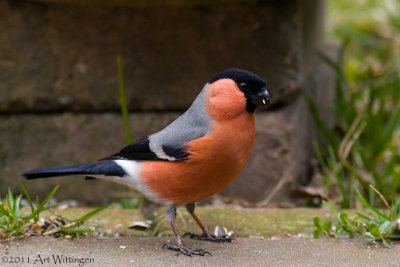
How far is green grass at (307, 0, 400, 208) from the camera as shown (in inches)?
140

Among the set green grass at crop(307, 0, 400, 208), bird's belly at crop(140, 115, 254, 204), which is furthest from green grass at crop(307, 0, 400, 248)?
bird's belly at crop(140, 115, 254, 204)

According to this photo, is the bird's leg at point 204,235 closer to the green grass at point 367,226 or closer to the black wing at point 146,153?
the black wing at point 146,153

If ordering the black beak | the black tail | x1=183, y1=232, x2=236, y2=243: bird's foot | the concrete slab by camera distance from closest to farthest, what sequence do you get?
the concrete slab → the black beak → the black tail → x1=183, y1=232, x2=236, y2=243: bird's foot

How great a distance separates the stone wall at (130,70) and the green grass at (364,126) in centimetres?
38

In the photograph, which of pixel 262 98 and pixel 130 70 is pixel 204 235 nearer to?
pixel 262 98

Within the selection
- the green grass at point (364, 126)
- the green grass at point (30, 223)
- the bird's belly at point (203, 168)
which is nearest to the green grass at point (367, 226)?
the green grass at point (364, 126)

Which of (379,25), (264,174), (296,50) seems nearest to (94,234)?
(264,174)

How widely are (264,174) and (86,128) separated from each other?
1.26 metres

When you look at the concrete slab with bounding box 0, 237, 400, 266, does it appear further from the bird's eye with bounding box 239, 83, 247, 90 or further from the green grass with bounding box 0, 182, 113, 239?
the bird's eye with bounding box 239, 83, 247, 90

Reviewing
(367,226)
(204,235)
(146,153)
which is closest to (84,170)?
(146,153)

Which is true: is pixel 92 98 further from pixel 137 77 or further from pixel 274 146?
pixel 274 146

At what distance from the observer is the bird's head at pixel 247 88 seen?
8.17 ft

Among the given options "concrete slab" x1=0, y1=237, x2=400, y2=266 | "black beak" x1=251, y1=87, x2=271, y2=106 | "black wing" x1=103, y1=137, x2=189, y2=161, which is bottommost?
"concrete slab" x1=0, y1=237, x2=400, y2=266

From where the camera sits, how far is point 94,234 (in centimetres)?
274
